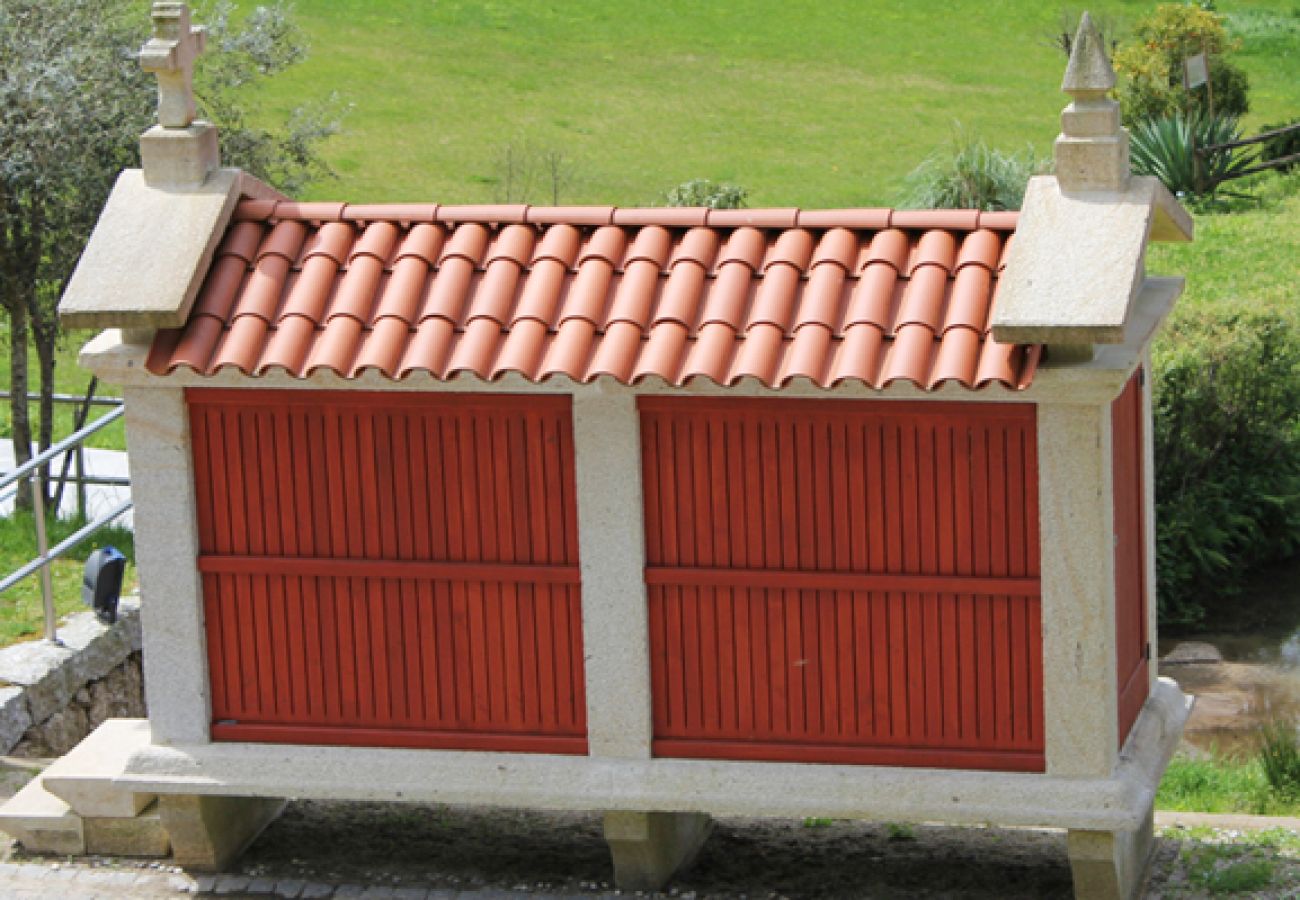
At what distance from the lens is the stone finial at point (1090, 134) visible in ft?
23.7

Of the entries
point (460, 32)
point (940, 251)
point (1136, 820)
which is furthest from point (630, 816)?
point (460, 32)

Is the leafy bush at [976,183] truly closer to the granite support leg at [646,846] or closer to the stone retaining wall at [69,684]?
the stone retaining wall at [69,684]

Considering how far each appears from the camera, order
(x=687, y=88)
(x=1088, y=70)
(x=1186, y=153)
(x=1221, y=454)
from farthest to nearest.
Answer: (x=687, y=88) < (x=1186, y=153) < (x=1221, y=454) < (x=1088, y=70)

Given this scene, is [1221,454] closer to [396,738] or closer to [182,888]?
[396,738]

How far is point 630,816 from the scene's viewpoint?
25.9 feet

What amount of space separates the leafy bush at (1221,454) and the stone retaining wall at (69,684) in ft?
25.2

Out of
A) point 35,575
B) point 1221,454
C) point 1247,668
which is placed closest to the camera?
point 35,575

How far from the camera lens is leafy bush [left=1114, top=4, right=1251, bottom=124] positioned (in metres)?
26.0

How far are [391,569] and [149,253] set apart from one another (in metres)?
1.44

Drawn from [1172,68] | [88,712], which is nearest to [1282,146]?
[1172,68]

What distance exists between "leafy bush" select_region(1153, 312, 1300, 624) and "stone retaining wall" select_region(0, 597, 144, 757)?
25.2ft

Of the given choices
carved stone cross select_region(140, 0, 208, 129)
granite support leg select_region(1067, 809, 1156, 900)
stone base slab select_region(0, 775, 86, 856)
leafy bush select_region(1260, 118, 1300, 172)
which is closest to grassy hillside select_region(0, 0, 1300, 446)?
leafy bush select_region(1260, 118, 1300, 172)

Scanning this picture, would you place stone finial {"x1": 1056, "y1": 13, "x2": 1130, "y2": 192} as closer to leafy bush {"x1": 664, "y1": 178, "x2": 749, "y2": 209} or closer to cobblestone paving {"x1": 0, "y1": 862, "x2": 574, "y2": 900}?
Result: cobblestone paving {"x1": 0, "y1": 862, "x2": 574, "y2": 900}

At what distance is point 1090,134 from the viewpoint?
725 centimetres
